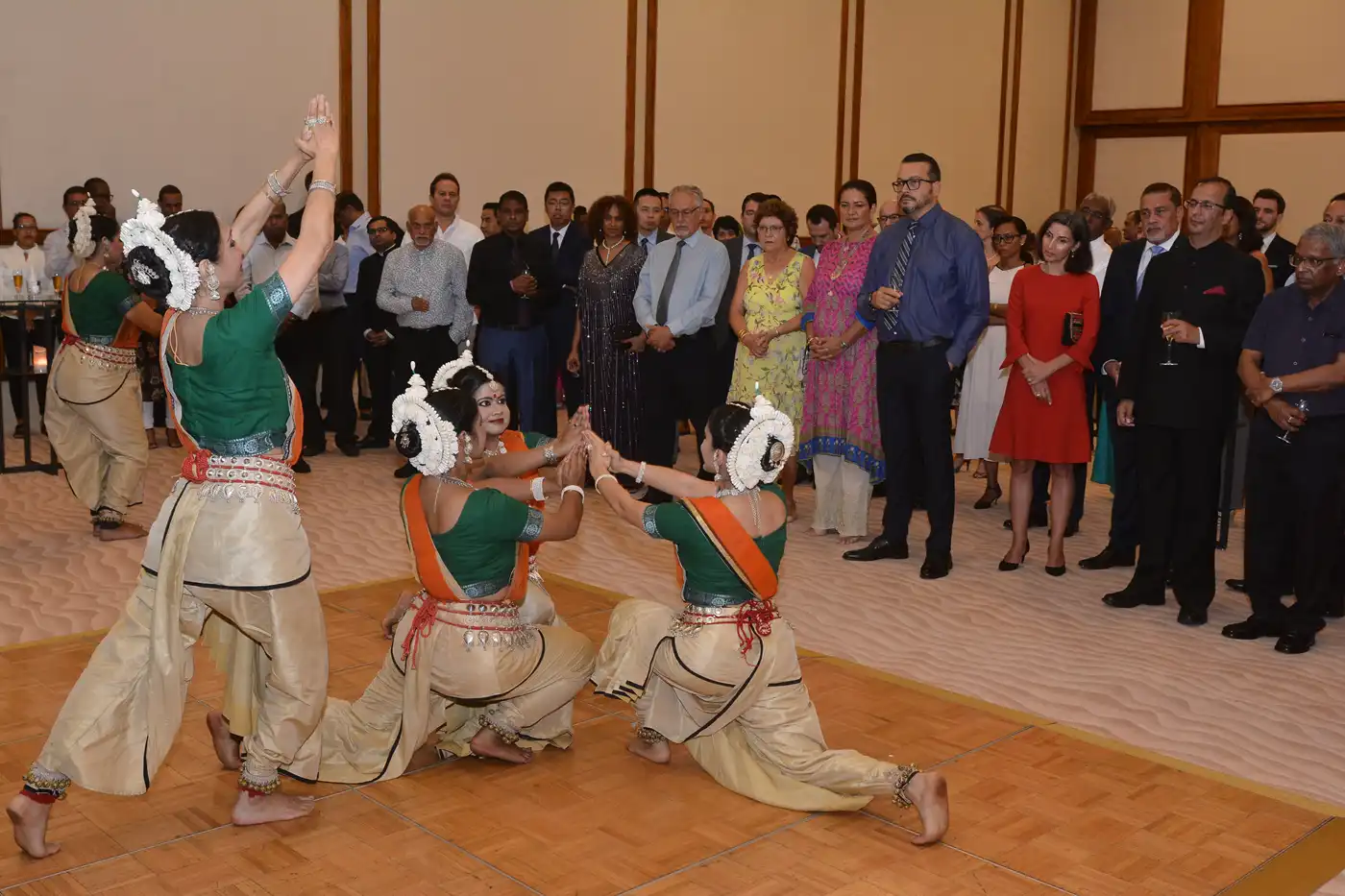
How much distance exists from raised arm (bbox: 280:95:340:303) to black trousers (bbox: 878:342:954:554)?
357cm

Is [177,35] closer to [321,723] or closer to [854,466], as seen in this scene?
[854,466]

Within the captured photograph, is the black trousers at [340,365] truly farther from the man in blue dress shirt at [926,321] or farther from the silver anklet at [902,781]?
the silver anklet at [902,781]

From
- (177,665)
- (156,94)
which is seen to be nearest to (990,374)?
(177,665)

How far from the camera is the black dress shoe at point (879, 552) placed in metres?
6.75

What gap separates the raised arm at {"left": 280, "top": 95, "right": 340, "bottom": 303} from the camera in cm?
327

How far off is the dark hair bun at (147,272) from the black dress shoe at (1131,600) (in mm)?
4264

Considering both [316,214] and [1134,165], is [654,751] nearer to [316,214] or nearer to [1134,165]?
[316,214]

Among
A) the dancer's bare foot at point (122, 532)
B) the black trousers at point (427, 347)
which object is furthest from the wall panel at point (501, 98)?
the dancer's bare foot at point (122, 532)

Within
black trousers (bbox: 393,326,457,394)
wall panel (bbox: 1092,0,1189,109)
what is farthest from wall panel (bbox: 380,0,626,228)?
wall panel (bbox: 1092,0,1189,109)

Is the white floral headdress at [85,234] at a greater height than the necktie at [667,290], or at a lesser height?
greater

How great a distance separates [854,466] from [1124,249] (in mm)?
1696

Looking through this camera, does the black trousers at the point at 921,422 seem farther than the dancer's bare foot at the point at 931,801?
Yes

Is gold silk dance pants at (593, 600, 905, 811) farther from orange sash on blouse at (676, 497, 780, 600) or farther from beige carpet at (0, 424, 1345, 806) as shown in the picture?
beige carpet at (0, 424, 1345, 806)

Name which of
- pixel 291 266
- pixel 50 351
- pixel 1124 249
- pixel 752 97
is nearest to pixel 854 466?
pixel 1124 249
